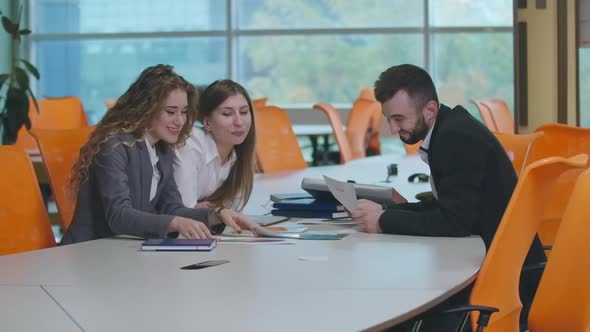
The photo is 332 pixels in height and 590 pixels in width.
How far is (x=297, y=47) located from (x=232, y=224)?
8.87m

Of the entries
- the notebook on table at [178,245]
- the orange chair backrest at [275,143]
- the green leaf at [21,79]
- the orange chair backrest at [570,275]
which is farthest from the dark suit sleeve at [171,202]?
the green leaf at [21,79]

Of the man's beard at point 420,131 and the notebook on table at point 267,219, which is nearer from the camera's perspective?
the man's beard at point 420,131

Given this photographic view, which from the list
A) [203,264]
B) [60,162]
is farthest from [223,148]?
[203,264]

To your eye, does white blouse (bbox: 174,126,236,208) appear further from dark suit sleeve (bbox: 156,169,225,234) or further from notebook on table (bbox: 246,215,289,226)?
notebook on table (bbox: 246,215,289,226)

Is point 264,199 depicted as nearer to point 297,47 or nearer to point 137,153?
point 137,153

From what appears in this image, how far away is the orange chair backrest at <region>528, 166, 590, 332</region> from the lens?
7.50ft

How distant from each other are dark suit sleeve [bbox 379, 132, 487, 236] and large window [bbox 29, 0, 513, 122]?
837 centimetres

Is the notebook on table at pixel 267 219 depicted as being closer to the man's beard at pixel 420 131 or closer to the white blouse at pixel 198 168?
the white blouse at pixel 198 168

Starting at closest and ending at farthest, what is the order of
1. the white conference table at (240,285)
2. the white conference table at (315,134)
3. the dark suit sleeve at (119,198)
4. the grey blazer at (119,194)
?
1. the white conference table at (240,285)
2. the dark suit sleeve at (119,198)
3. the grey blazer at (119,194)
4. the white conference table at (315,134)

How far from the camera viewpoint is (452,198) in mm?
3029

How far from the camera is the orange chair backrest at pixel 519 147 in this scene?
4094 mm

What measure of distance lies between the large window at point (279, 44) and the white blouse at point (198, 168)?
773 cm

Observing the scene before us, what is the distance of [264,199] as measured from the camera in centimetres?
413

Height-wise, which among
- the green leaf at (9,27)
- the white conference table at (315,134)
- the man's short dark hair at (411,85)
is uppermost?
the green leaf at (9,27)
